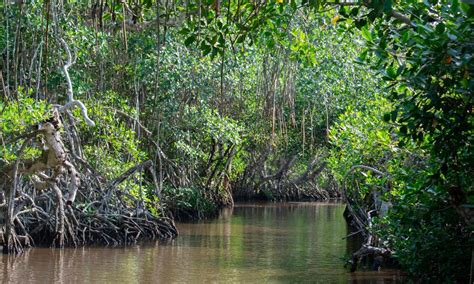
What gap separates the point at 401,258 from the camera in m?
7.90

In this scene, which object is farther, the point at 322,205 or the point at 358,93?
the point at 322,205

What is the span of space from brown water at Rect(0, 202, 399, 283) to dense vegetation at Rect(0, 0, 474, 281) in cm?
54

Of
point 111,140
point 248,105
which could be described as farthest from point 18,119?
point 248,105

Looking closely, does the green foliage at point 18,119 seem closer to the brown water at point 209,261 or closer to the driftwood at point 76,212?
the driftwood at point 76,212

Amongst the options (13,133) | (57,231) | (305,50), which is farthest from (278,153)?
(305,50)

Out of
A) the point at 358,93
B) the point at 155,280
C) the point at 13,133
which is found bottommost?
the point at 155,280

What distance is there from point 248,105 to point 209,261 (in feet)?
27.7

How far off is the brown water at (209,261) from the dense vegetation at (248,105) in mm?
538

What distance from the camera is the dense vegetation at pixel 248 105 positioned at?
16.2 ft

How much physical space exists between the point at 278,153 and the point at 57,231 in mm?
13586

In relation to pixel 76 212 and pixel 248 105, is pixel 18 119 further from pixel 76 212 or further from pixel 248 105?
pixel 248 105

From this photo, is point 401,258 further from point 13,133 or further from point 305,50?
point 13,133

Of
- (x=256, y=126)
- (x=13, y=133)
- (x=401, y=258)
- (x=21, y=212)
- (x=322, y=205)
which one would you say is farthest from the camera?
(x=322, y=205)

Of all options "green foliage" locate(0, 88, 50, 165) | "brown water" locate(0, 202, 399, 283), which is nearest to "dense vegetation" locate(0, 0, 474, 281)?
"green foliage" locate(0, 88, 50, 165)
